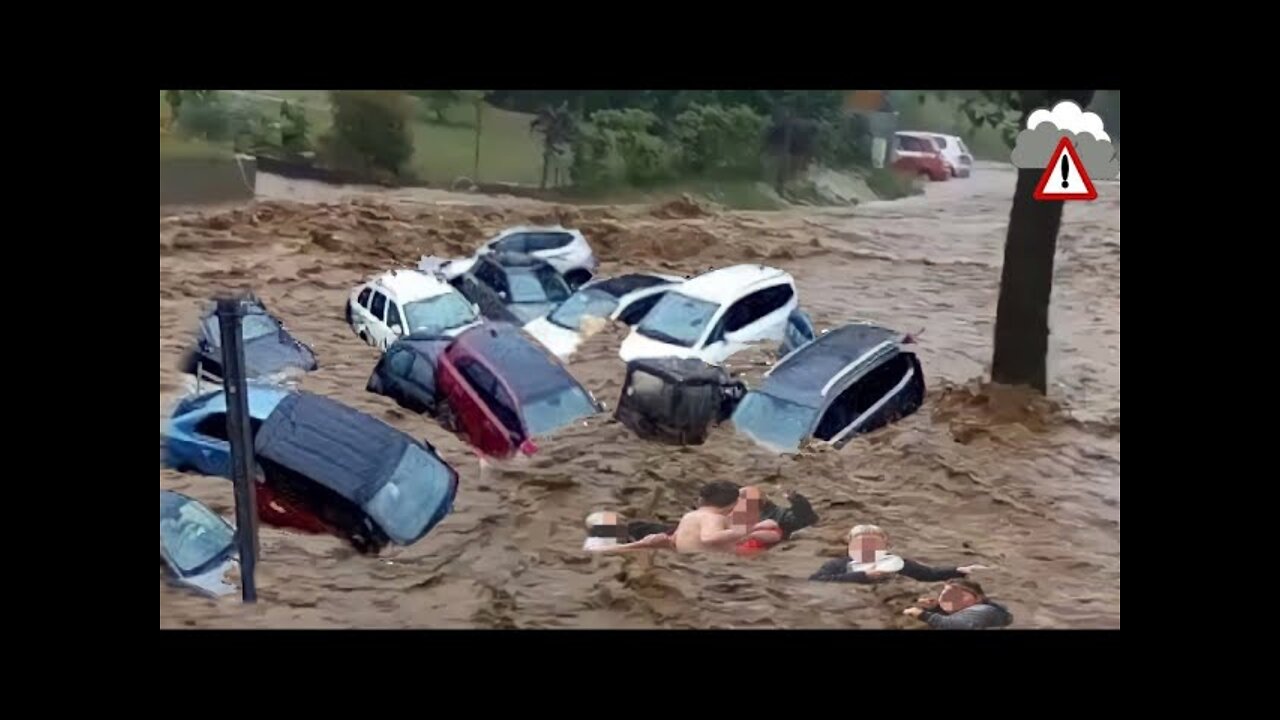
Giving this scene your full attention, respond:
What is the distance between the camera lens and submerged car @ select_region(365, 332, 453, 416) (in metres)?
4.62

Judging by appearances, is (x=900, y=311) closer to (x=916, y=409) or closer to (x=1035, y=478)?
(x=916, y=409)

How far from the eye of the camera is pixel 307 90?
457cm

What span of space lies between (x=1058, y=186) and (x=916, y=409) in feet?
2.90

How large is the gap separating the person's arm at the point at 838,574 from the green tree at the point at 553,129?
1.62 meters

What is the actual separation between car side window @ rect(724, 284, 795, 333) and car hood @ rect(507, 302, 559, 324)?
0.60m

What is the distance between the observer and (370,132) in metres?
4.61

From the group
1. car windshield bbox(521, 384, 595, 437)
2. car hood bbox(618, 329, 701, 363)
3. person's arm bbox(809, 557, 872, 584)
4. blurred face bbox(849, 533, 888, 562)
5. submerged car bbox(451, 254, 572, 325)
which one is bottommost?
person's arm bbox(809, 557, 872, 584)

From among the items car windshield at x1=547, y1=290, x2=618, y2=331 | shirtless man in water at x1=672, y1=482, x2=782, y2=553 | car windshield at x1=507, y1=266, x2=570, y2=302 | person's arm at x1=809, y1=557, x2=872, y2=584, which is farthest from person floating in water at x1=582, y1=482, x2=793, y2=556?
car windshield at x1=507, y1=266, x2=570, y2=302

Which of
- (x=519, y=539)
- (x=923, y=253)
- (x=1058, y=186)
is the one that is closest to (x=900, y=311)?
(x=923, y=253)

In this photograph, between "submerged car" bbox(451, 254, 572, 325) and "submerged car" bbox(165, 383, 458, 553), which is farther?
"submerged car" bbox(451, 254, 572, 325)

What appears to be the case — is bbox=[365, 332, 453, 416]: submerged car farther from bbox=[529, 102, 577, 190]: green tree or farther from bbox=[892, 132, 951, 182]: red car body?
bbox=[892, 132, 951, 182]: red car body

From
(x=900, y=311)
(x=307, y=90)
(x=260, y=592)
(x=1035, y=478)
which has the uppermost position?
(x=307, y=90)

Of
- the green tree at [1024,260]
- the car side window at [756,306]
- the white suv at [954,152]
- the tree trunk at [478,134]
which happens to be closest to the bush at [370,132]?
the tree trunk at [478,134]

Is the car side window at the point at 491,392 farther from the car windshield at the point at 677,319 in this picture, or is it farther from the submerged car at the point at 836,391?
the submerged car at the point at 836,391
